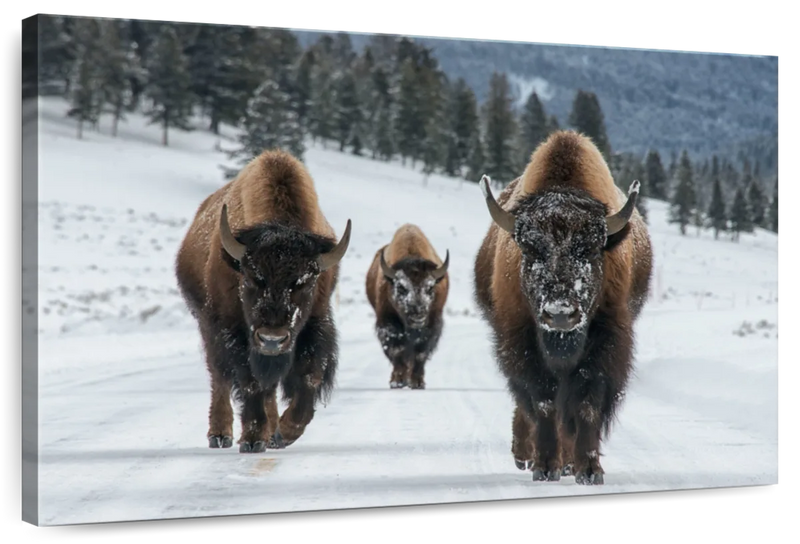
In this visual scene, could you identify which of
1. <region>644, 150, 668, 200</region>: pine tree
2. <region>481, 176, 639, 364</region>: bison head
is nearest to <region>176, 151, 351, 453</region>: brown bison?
<region>481, 176, 639, 364</region>: bison head

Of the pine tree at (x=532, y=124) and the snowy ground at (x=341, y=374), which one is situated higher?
the pine tree at (x=532, y=124)

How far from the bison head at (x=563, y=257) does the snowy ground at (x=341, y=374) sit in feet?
3.60

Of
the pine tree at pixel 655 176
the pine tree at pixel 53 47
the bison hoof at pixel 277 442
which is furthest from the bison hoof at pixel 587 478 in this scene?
the pine tree at pixel 53 47

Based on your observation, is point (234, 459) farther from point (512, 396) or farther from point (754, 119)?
point (754, 119)

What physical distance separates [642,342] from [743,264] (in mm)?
1441

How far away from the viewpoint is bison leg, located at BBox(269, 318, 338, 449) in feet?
24.9

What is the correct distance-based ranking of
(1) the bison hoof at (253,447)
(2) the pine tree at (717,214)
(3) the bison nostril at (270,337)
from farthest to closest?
(2) the pine tree at (717,214), (1) the bison hoof at (253,447), (3) the bison nostril at (270,337)

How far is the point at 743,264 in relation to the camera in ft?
28.8

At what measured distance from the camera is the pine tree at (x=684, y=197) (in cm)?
859

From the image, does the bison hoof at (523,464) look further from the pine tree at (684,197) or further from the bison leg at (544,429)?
the pine tree at (684,197)

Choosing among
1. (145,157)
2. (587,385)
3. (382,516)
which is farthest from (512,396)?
(145,157)

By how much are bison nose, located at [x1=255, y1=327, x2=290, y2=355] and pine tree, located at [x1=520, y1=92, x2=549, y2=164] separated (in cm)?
233

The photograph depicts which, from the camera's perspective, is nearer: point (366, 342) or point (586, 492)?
point (586, 492)

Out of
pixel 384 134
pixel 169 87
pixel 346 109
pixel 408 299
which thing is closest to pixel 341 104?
pixel 346 109
